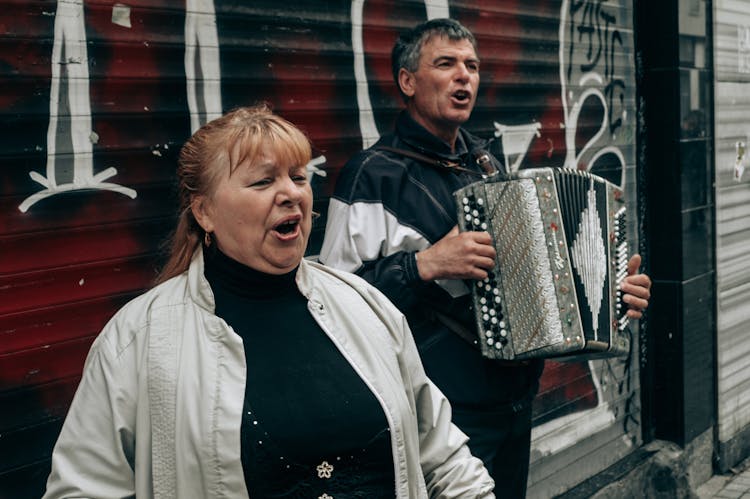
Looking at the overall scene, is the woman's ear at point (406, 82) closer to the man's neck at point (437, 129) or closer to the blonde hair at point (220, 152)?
the man's neck at point (437, 129)

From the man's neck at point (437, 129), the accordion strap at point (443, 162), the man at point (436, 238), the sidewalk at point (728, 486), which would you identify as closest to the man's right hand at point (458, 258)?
the man at point (436, 238)

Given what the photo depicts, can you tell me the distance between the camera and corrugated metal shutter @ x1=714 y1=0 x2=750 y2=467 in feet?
20.6

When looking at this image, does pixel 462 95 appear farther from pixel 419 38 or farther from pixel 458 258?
pixel 458 258

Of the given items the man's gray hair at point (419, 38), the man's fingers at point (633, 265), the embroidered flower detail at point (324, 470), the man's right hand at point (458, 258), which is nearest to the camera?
the embroidered flower detail at point (324, 470)

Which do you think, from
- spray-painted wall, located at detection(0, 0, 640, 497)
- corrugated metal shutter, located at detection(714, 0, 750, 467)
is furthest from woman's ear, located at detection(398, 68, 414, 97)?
corrugated metal shutter, located at detection(714, 0, 750, 467)

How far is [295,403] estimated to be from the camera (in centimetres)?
217

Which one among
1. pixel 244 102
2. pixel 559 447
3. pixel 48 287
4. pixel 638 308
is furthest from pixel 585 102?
pixel 48 287

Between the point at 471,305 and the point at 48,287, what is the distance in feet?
4.34

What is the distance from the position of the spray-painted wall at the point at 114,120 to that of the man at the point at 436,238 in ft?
1.49

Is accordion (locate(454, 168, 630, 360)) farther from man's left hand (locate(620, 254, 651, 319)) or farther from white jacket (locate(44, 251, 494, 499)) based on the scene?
white jacket (locate(44, 251, 494, 499))

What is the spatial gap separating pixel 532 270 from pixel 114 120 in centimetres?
137

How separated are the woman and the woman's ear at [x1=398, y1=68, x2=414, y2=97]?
3.97 feet

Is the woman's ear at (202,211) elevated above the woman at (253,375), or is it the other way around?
the woman's ear at (202,211)

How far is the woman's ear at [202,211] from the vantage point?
2303 mm
